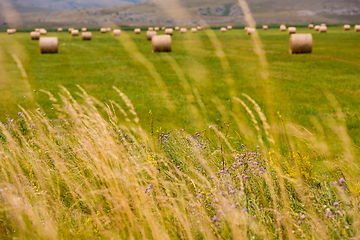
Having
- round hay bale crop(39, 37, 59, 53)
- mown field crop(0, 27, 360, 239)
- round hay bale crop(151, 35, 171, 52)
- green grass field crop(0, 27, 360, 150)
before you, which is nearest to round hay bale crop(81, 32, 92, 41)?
round hay bale crop(39, 37, 59, 53)

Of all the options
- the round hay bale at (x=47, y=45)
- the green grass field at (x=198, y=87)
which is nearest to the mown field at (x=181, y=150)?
the green grass field at (x=198, y=87)

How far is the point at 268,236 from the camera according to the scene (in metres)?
2.84

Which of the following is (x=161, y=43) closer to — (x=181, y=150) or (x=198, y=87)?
(x=198, y=87)

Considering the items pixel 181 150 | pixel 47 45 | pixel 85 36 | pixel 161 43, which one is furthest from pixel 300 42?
pixel 85 36

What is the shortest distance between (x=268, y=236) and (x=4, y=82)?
16.7 m

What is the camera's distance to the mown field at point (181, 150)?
3.01 meters

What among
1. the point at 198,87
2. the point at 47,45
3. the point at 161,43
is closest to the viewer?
the point at 198,87

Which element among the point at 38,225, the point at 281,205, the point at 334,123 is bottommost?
the point at 334,123

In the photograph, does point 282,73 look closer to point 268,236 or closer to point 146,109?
point 146,109

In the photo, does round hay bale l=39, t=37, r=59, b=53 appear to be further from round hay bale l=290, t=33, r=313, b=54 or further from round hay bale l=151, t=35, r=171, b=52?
round hay bale l=290, t=33, r=313, b=54

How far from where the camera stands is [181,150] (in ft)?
16.4

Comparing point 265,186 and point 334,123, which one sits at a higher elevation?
point 265,186

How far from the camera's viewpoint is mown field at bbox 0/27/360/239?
3.01 metres

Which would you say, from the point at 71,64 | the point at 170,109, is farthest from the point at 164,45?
the point at 170,109
